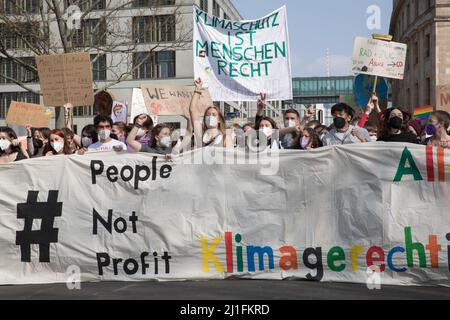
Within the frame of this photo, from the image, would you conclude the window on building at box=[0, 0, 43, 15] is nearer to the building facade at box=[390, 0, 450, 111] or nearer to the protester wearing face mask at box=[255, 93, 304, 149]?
the protester wearing face mask at box=[255, 93, 304, 149]

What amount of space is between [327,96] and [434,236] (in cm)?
11526

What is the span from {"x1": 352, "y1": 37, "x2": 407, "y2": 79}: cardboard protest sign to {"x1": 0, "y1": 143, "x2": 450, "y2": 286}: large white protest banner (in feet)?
10.7

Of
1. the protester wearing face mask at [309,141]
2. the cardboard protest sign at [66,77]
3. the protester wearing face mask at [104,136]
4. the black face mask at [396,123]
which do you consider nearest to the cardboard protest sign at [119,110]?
the cardboard protest sign at [66,77]

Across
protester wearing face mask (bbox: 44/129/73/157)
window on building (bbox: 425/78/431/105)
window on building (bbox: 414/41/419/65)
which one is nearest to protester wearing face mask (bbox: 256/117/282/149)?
protester wearing face mask (bbox: 44/129/73/157)

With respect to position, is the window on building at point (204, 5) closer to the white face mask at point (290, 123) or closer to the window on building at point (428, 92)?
the window on building at point (428, 92)

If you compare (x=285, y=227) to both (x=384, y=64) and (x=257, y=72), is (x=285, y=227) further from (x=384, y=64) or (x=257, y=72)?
(x=384, y=64)

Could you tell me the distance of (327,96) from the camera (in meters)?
120

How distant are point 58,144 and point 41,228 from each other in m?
1.23

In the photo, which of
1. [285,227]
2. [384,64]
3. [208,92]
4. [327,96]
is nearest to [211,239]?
[285,227]

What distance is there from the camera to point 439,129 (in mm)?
6957

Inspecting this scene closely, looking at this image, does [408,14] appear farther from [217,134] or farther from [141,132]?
[217,134]

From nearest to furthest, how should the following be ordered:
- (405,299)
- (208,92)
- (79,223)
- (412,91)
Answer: (405,299) < (79,223) < (208,92) < (412,91)

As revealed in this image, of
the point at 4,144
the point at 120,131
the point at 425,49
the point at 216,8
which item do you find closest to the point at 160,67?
the point at 216,8

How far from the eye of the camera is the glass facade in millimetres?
118750
